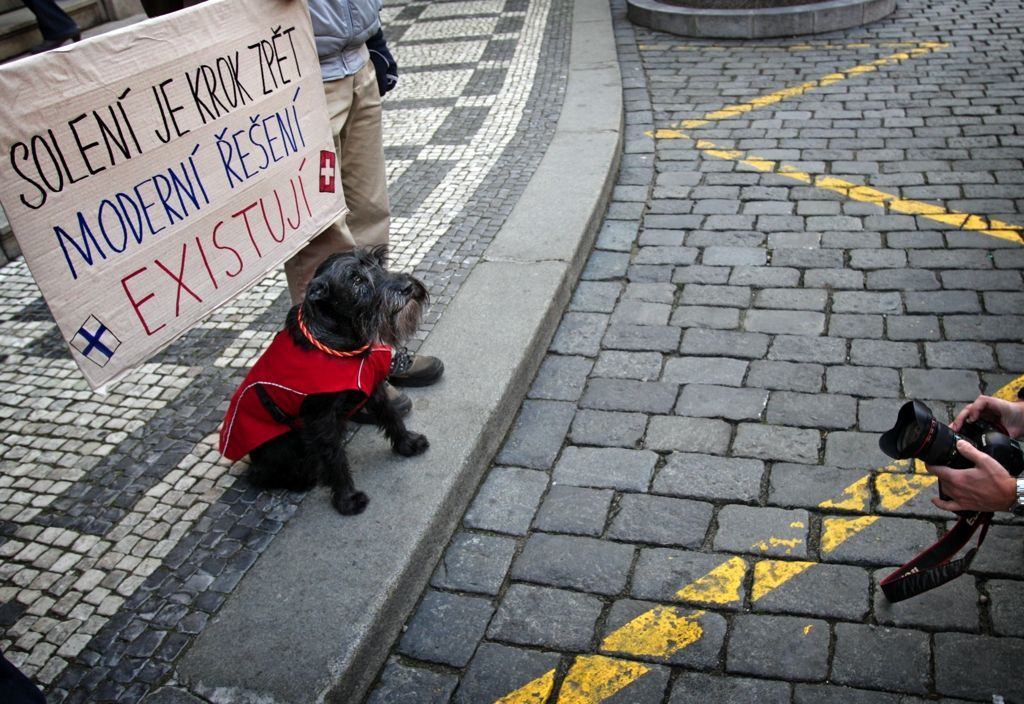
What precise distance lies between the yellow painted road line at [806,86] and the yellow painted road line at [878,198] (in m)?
0.46

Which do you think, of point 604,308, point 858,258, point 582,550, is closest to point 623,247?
point 604,308

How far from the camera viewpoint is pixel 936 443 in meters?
2.55

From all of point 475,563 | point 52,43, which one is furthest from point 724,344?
point 52,43

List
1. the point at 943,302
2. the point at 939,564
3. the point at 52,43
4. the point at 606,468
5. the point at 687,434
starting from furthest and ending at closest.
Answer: the point at 52,43
the point at 943,302
the point at 687,434
the point at 606,468
the point at 939,564

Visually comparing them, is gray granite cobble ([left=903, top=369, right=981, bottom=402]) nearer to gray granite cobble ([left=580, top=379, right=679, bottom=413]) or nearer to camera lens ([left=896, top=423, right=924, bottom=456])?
gray granite cobble ([left=580, top=379, right=679, bottom=413])

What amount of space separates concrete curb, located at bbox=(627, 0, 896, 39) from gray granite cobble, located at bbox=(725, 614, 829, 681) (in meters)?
7.35

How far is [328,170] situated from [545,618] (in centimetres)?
206

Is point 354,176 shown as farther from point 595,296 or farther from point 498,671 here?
point 498,671

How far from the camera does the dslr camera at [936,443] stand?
2.54 metres

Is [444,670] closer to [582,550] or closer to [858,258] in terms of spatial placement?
[582,550]

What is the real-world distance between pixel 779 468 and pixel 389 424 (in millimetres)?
1656

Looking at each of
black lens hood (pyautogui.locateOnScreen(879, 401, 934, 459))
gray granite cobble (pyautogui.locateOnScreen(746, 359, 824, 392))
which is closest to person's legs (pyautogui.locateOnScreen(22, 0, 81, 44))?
gray granite cobble (pyautogui.locateOnScreen(746, 359, 824, 392))

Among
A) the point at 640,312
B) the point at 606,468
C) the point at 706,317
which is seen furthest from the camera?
the point at 640,312

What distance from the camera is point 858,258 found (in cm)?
519
